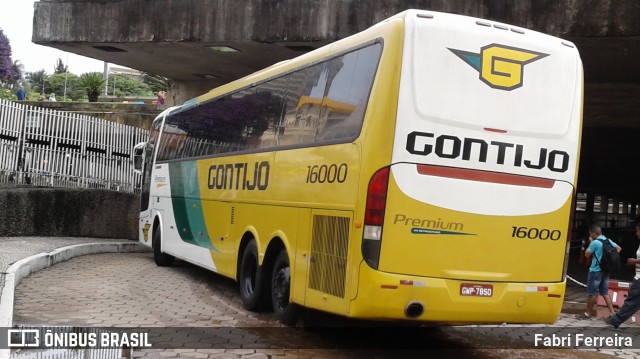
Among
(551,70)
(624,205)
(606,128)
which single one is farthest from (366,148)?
(624,205)

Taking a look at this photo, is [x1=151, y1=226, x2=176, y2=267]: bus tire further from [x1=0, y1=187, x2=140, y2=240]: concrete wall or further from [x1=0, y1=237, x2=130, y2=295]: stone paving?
[x1=0, y1=187, x2=140, y2=240]: concrete wall

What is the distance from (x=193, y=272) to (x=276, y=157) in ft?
19.9

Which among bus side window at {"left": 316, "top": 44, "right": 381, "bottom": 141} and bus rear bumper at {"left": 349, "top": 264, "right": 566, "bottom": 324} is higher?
bus side window at {"left": 316, "top": 44, "right": 381, "bottom": 141}

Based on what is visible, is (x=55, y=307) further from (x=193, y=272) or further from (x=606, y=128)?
(x=606, y=128)

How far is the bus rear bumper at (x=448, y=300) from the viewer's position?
6777 mm

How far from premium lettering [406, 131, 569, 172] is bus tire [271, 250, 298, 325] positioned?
2.61m

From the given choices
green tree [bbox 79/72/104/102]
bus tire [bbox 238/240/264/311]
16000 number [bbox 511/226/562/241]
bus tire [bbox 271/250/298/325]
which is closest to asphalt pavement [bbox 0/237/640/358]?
bus tire [bbox 238/240/264/311]

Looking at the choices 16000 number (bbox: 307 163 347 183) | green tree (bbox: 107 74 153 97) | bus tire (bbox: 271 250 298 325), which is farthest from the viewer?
green tree (bbox: 107 74 153 97)

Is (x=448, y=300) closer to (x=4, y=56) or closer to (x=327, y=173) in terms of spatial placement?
(x=327, y=173)

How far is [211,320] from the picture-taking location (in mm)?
9273

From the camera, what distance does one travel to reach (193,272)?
14.7 metres

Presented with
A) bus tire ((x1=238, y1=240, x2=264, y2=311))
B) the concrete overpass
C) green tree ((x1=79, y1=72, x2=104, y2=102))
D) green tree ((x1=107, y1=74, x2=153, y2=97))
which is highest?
green tree ((x1=107, y1=74, x2=153, y2=97))

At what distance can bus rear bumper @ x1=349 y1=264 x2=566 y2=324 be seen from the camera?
6.78 m

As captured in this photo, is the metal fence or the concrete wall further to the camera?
the metal fence
